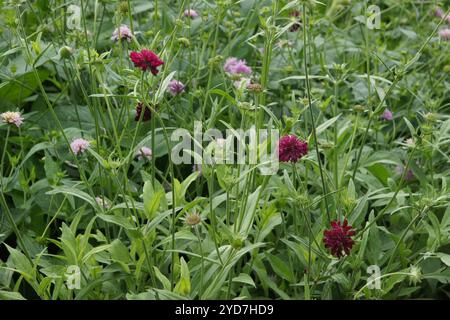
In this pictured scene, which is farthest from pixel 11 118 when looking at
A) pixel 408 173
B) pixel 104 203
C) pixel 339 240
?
pixel 408 173

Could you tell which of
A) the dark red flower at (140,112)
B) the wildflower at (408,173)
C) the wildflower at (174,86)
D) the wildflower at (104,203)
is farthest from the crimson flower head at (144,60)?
the wildflower at (408,173)

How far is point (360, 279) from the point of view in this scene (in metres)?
1.62

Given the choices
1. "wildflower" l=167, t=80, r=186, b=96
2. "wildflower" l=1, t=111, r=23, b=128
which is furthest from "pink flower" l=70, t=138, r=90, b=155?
"wildflower" l=167, t=80, r=186, b=96

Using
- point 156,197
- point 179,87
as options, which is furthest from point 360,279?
point 179,87

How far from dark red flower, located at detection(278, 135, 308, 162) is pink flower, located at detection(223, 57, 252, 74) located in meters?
0.70

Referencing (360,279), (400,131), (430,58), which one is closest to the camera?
(360,279)

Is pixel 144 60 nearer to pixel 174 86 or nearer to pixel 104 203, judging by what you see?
pixel 104 203

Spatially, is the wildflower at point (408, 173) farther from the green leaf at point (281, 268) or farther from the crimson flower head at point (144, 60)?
the crimson flower head at point (144, 60)

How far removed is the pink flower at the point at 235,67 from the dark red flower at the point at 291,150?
0.70m

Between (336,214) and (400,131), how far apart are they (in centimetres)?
77

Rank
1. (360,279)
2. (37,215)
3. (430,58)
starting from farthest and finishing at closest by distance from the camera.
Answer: (430,58), (37,215), (360,279)

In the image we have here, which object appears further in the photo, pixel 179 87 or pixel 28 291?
pixel 179 87

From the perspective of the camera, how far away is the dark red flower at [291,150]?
4.44ft

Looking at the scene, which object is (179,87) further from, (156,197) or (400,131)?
(400,131)
